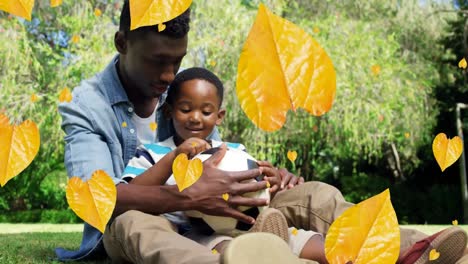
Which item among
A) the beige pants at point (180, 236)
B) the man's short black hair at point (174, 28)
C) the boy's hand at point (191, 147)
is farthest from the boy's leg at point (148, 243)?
the man's short black hair at point (174, 28)

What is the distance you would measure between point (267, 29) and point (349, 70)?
8.68 m

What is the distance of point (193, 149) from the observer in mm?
2291

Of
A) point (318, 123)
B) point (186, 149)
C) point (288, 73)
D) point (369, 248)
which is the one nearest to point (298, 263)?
point (369, 248)

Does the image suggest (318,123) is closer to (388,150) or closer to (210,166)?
(388,150)

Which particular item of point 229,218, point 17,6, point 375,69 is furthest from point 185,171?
point 375,69

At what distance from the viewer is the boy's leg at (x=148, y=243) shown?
→ 1831mm

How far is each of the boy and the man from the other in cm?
6

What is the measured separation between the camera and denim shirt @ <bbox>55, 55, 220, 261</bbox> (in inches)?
102

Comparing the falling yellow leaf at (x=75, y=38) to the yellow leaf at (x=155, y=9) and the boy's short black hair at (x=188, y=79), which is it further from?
the yellow leaf at (x=155, y=9)

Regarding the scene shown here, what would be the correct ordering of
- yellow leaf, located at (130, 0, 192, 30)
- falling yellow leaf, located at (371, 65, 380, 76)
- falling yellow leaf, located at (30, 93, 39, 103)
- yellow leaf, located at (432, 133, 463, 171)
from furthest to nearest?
falling yellow leaf, located at (371, 65, 380, 76) < yellow leaf, located at (432, 133, 463, 171) < falling yellow leaf, located at (30, 93, 39, 103) < yellow leaf, located at (130, 0, 192, 30)

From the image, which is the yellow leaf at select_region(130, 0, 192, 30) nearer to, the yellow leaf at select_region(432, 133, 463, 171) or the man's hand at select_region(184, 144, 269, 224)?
the man's hand at select_region(184, 144, 269, 224)

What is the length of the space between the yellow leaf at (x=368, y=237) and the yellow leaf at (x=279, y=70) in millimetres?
452

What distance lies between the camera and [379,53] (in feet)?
38.2

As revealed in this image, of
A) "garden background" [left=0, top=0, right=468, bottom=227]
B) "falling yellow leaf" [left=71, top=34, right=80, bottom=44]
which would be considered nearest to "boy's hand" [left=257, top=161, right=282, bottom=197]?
"garden background" [left=0, top=0, right=468, bottom=227]
